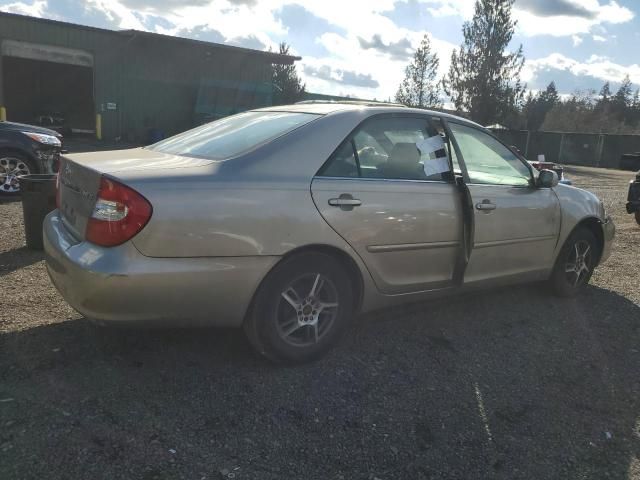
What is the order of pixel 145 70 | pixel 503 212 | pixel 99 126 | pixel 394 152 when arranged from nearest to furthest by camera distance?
pixel 394 152 → pixel 503 212 → pixel 99 126 → pixel 145 70

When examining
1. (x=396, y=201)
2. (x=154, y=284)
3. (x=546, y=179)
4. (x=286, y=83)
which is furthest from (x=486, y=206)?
(x=286, y=83)

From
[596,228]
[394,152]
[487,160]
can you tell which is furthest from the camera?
[596,228]

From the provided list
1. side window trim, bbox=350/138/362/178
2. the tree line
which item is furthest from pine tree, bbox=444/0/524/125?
side window trim, bbox=350/138/362/178

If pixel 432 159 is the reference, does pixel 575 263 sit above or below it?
below

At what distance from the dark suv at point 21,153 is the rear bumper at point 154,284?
5.73 m

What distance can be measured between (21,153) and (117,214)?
6286 mm

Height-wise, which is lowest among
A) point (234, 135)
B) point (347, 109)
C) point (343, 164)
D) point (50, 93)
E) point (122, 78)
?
point (343, 164)

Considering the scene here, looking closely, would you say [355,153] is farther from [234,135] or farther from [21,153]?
[21,153]

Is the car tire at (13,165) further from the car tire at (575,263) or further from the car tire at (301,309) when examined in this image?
the car tire at (575,263)

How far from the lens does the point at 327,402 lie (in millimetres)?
3035

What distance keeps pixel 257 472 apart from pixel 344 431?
0.53m

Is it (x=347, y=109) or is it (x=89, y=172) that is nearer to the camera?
(x=89, y=172)

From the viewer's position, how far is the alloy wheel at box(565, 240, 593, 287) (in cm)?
503

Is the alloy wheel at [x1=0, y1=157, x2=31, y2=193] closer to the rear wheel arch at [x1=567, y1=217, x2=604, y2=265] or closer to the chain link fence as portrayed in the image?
the rear wheel arch at [x1=567, y1=217, x2=604, y2=265]
